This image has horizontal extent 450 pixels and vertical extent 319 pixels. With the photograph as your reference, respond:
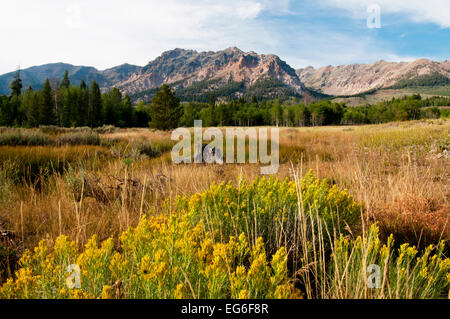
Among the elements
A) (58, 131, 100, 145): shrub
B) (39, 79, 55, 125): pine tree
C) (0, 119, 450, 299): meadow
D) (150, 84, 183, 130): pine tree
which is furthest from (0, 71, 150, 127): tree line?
(0, 119, 450, 299): meadow

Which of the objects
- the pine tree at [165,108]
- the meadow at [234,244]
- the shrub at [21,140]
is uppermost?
the pine tree at [165,108]

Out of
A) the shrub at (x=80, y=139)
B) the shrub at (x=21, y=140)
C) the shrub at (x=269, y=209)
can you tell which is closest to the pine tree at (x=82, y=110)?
the shrub at (x=80, y=139)

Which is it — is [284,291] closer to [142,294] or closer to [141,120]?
[142,294]

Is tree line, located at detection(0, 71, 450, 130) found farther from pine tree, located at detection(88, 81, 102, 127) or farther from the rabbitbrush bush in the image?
the rabbitbrush bush

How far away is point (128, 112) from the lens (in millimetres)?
63281

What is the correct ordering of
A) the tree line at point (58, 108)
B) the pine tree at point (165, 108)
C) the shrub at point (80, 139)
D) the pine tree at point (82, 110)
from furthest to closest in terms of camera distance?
the pine tree at point (82, 110) < the tree line at point (58, 108) < the pine tree at point (165, 108) < the shrub at point (80, 139)

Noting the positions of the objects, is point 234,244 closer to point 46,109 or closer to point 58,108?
point 46,109

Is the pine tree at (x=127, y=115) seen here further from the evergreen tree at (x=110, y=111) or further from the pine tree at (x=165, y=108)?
the pine tree at (x=165, y=108)

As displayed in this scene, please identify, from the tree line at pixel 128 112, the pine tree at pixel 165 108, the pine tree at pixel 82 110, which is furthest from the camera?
the pine tree at pixel 82 110

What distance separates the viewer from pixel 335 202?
2260mm

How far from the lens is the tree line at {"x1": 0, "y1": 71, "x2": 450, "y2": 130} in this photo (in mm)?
45938

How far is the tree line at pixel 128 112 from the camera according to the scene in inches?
1809
